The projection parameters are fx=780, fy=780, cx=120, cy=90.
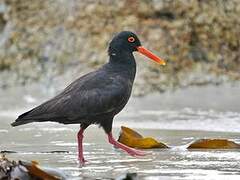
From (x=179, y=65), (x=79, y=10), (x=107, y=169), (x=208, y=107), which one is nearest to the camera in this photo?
(x=107, y=169)

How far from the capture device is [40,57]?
38.4 feet

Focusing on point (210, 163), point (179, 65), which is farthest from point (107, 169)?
point (179, 65)

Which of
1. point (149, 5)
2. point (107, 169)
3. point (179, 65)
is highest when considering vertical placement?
point (149, 5)

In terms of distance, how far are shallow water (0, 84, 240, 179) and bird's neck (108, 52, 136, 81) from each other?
664 mm

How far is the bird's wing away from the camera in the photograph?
20.4ft

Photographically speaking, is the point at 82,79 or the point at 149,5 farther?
the point at 149,5

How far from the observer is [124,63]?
6734 mm

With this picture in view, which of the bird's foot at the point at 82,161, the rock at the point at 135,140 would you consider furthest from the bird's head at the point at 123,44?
the bird's foot at the point at 82,161

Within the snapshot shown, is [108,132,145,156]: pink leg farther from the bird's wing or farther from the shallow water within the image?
the bird's wing

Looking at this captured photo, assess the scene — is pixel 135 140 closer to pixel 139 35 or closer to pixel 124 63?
pixel 124 63

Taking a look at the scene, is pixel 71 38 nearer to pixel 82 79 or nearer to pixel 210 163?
pixel 82 79

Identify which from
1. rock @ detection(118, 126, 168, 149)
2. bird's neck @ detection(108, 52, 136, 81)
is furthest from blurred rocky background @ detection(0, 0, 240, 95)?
rock @ detection(118, 126, 168, 149)

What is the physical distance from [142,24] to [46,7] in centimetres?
168

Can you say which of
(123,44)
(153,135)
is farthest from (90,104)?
(153,135)
